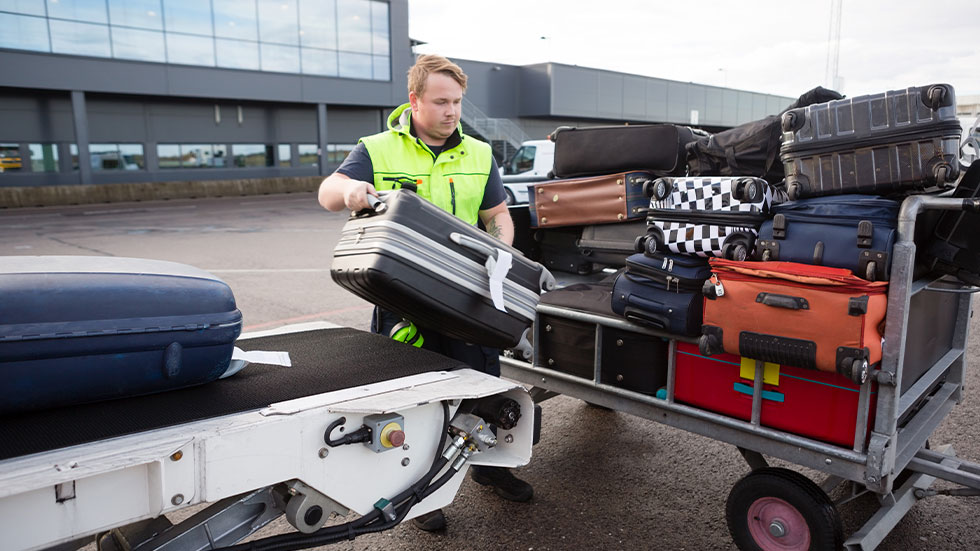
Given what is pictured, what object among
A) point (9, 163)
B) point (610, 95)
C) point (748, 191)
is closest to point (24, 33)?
point (9, 163)

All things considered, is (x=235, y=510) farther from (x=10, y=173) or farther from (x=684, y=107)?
(x=684, y=107)

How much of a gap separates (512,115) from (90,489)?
43548mm

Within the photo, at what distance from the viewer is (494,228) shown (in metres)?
3.24

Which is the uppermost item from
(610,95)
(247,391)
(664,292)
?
(610,95)

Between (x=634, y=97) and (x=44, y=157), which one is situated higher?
(x=634, y=97)

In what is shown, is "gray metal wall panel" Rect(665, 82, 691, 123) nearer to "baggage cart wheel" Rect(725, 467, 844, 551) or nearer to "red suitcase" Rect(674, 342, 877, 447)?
"red suitcase" Rect(674, 342, 877, 447)

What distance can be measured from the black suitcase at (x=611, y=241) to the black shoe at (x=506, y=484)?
1637mm

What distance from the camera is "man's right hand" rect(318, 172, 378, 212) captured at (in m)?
2.49

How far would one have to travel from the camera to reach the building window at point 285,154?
34.4 metres

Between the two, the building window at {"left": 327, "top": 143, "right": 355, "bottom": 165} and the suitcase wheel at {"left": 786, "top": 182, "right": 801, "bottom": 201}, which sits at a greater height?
the building window at {"left": 327, "top": 143, "right": 355, "bottom": 165}

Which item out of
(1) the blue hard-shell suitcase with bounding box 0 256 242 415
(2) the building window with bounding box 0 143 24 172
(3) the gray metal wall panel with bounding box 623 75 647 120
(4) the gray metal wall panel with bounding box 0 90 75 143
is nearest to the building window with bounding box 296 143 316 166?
(4) the gray metal wall panel with bounding box 0 90 75 143

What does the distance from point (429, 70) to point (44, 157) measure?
31.5 metres

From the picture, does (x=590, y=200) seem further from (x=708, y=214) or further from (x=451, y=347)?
(x=451, y=347)

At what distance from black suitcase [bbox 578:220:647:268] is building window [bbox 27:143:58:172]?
30.6m
